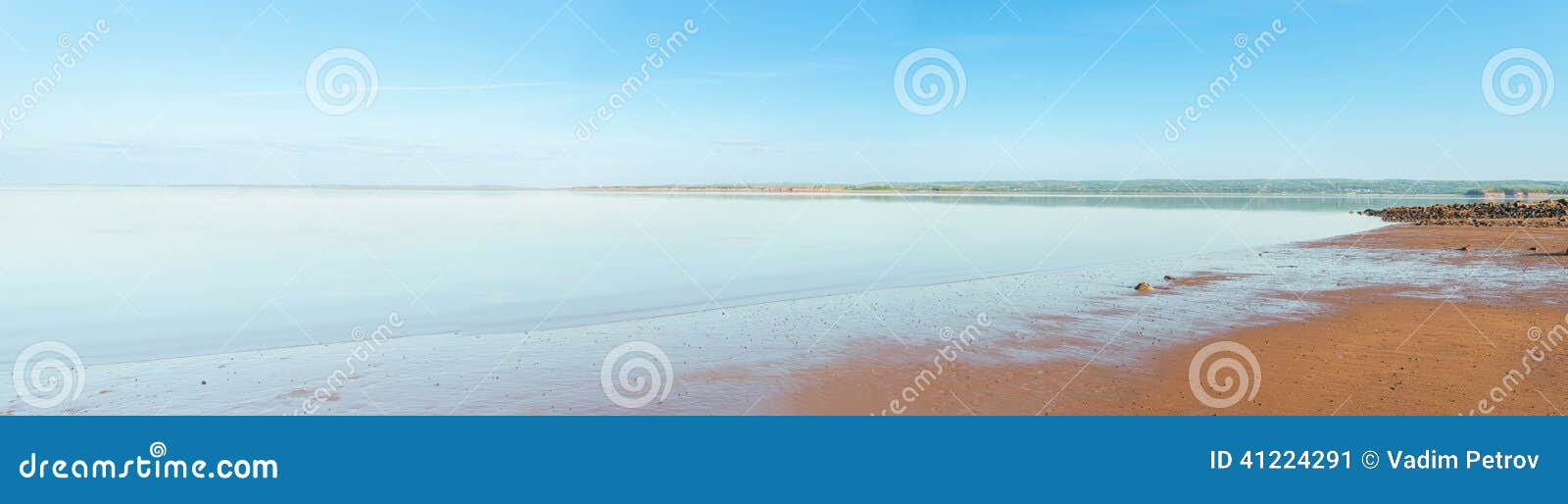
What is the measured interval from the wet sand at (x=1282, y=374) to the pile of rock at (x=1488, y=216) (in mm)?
29502

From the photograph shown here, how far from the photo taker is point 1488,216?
132ft

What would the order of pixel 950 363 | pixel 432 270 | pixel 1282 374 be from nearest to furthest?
pixel 1282 374, pixel 950 363, pixel 432 270

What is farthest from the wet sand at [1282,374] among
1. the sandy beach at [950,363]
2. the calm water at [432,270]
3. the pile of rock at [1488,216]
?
the pile of rock at [1488,216]

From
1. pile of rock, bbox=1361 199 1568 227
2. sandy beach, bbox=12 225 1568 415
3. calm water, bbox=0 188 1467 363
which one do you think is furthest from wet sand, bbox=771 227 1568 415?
pile of rock, bbox=1361 199 1568 227

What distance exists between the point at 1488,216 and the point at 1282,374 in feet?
141

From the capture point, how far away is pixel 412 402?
7488 mm

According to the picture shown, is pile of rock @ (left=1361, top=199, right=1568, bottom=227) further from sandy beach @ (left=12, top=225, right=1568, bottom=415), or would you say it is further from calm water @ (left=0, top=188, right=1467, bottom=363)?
sandy beach @ (left=12, top=225, right=1568, bottom=415)

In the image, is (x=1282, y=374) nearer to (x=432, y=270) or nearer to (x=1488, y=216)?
(x=432, y=270)

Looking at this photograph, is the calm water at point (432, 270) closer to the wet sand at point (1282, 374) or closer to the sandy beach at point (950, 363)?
the sandy beach at point (950, 363)

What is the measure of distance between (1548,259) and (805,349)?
19480 mm

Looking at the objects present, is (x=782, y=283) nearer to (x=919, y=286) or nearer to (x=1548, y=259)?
(x=919, y=286)

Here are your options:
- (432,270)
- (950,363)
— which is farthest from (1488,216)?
(432,270)

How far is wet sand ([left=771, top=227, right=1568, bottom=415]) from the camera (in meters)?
7.24

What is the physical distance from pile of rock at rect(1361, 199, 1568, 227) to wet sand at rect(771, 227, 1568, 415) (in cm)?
2950
